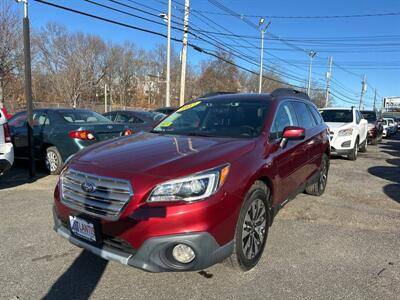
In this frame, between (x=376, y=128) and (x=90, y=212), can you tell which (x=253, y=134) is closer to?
(x=90, y=212)

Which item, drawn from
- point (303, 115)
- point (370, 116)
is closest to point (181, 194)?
point (303, 115)

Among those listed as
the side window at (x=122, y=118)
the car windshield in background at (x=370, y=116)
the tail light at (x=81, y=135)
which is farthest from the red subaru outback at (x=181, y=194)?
the car windshield in background at (x=370, y=116)

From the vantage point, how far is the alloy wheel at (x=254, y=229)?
3.29 meters

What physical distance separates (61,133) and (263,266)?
552 cm

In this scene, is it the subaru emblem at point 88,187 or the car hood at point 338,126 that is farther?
the car hood at point 338,126

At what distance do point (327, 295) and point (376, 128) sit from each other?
1604 centimetres

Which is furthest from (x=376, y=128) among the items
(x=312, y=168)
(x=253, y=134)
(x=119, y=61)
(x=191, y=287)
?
(x=119, y=61)

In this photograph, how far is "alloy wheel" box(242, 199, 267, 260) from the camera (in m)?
3.29

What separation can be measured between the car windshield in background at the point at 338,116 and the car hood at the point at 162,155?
9.14 meters

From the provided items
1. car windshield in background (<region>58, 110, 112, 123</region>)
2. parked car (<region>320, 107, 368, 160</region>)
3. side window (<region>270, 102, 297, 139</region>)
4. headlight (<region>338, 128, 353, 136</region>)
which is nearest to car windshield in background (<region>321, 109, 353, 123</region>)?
parked car (<region>320, 107, 368, 160</region>)

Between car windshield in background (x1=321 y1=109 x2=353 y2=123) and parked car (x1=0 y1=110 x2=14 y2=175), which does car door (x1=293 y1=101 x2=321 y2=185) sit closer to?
parked car (x1=0 y1=110 x2=14 y2=175)

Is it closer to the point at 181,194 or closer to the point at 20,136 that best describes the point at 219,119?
the point at 181,194

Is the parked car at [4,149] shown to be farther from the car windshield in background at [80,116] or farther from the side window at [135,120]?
the side window at [135,120]

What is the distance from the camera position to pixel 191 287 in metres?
3.11
